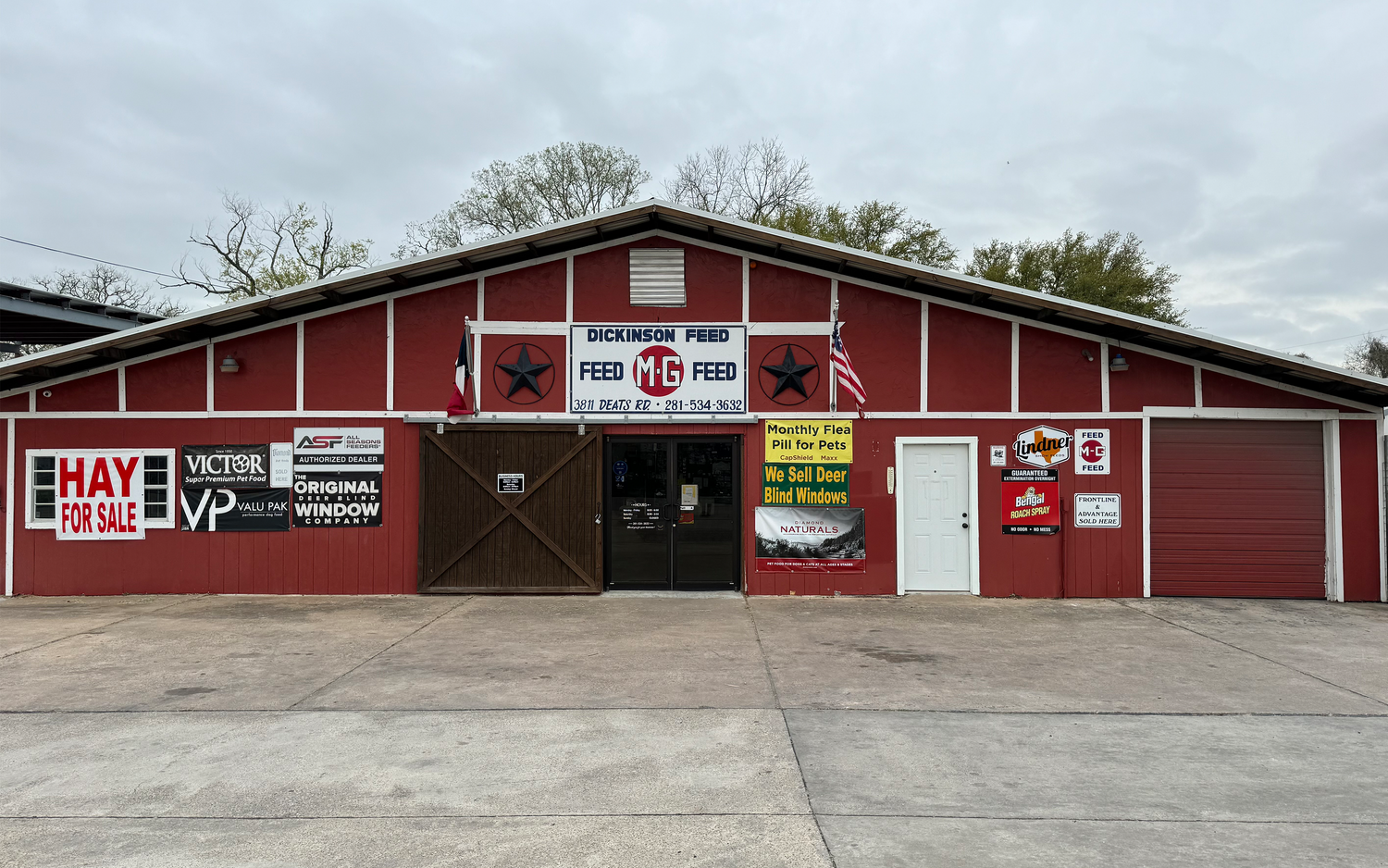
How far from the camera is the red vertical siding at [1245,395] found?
10.9 m

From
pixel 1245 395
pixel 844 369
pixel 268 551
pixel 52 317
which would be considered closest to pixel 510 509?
pixel 268 551

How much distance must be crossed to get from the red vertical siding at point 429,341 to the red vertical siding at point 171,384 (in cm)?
264

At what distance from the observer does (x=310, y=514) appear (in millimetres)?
11180

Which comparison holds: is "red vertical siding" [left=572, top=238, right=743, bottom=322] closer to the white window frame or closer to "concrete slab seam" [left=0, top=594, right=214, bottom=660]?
the white window frame

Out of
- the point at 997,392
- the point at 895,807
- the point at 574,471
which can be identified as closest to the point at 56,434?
the point at 574,471

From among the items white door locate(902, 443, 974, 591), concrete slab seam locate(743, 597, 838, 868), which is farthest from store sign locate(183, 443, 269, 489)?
white door locate(902, 443, 974, 591)

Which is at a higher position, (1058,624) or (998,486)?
(998,486)

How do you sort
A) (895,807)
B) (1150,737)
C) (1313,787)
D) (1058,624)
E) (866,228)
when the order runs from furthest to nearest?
(866,228)
(1058,624)
(1150,737)
(1313,787)
(895,807)

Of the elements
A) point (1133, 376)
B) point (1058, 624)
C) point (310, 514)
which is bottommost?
point (1058, 624)

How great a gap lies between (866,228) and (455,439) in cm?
2161

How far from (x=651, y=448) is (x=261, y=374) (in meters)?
5.34

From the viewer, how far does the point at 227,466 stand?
11.2m

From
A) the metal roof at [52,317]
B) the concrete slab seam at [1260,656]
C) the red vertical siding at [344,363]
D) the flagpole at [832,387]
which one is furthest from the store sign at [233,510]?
the concrete slab seam at [1260,656]

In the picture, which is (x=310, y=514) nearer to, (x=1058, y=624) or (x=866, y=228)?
(x=1058, y=624)
